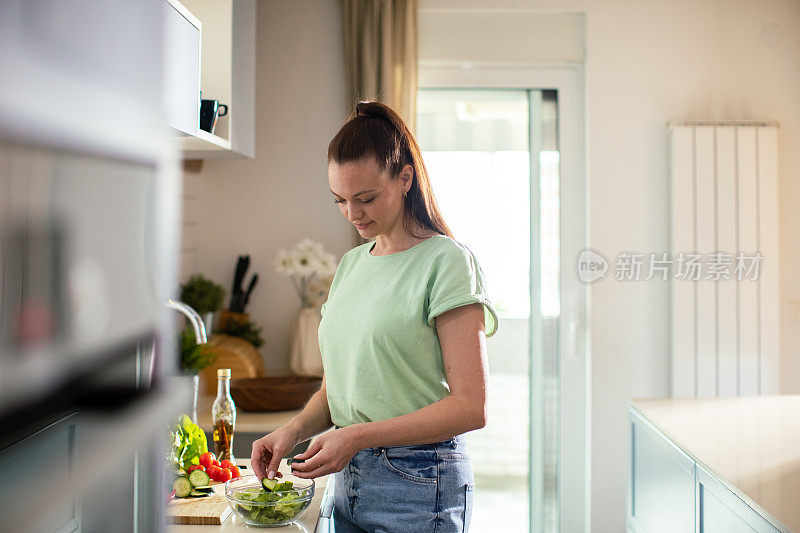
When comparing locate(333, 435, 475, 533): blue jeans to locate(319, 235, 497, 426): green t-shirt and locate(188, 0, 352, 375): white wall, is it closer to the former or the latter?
locate(319, 235, 497, 426): green t-shirt

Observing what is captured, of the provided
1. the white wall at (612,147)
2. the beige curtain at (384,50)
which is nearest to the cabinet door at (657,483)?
the white wall at (612,147)

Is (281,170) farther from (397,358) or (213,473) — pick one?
(397,358)

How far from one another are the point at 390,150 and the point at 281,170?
166 cm

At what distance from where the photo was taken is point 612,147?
2822 mm

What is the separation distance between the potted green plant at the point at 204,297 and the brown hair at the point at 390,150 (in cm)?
139

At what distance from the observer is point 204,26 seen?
2.08 m

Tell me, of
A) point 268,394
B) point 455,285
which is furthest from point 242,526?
point 268,394

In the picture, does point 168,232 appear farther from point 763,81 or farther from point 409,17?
point 763,81

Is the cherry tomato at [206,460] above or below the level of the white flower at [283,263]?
below

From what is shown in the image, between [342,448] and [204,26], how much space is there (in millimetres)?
1485

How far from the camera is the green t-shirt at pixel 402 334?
119 centimetres

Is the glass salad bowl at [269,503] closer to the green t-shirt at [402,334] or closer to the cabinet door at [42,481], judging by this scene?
the green t-shirt at [402,334]

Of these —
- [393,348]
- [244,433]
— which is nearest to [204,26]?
[244,433]

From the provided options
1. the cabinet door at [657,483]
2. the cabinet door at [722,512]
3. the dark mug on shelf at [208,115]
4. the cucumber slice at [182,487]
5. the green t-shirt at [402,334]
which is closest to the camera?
the green t-shirt at [402,334]
